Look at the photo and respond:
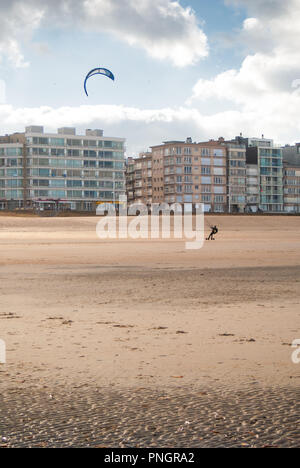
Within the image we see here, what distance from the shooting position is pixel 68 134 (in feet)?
514

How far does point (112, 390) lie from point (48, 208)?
148 meters

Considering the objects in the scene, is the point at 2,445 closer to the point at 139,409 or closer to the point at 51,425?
the point at 51,425

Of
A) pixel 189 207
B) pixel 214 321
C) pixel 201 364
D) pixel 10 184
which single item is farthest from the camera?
pixel 189 207

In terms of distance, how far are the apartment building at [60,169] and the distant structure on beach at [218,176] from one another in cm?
1163

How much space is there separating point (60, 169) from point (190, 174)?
1321 inches

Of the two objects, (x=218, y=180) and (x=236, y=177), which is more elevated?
(x=236, y=177)

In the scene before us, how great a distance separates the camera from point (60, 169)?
6043 inches

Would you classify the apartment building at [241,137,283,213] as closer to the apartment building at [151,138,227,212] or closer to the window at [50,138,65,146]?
the apartment building at [151,138,227,212]

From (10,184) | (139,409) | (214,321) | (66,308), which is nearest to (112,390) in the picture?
(139,409)

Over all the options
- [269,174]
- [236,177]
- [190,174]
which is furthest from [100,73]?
[269,174]

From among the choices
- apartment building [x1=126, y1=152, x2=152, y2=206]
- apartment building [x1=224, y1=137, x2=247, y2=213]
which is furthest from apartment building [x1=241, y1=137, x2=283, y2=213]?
apartment building [x1=126, y1=152, x2=152, y2=206]

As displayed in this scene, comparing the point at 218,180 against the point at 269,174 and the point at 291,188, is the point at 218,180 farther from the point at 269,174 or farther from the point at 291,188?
the point at 291,188

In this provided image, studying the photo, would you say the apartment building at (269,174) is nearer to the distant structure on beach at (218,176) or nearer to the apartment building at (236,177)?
the distant structure on beach at (218,176)

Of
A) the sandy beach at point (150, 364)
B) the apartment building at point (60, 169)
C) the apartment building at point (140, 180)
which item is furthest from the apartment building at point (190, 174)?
the sandy beach at point (150, 364)
